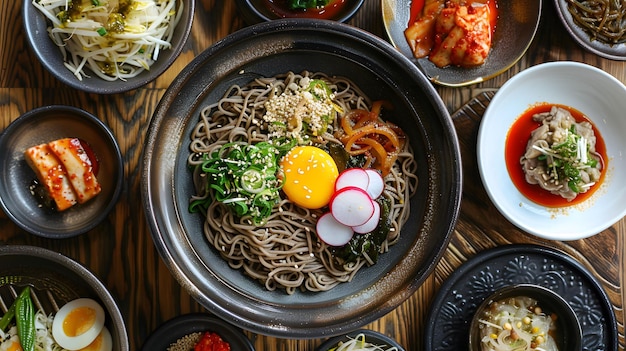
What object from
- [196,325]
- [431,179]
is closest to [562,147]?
[431,179]

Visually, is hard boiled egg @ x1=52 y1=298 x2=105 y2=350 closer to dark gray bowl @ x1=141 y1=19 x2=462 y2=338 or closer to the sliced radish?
dark gray bowl @ x1=141 y1=19 x2=462 y2=338

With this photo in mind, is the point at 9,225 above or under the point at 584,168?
under

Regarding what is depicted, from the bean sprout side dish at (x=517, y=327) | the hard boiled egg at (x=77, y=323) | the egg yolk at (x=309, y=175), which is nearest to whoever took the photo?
the egg yolk at (x=309, y=175)

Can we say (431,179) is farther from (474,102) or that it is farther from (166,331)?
(166,331)

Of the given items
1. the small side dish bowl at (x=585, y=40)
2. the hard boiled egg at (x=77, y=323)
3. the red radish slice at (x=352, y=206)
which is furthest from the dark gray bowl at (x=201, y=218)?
the small side dish bowl at (x=585, y=40)

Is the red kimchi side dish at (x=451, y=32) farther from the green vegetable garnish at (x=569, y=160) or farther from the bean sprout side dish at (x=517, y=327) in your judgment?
the bean sprout side dish at (x=517, y=327)

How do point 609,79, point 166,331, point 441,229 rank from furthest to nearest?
point 609,79, point 166,331, point 441,229
